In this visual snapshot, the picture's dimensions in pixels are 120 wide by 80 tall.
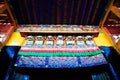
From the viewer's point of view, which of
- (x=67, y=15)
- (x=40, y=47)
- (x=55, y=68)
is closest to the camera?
(x=55, y=68)

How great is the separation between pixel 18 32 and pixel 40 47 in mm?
976

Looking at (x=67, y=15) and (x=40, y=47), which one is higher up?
(x=67, y=15)

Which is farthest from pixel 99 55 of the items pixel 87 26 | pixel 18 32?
pixel 18 32

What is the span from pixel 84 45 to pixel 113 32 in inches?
34.7

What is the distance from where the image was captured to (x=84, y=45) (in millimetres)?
3727

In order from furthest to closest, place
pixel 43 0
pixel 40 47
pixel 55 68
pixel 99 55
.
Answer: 1. pixel 43 0
2. pixel 40 47
3. pixel 99 55
4. pixel 55 68

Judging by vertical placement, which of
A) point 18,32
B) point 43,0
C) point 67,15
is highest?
point 43,0

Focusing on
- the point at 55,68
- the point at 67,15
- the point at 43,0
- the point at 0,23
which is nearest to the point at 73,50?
the point at 55,68

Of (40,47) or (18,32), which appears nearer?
(40,47)

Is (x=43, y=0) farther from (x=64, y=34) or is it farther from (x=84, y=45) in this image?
(x=84, y=45)

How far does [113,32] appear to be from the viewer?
4.02 meters

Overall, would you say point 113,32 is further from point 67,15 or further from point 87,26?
point 67,15

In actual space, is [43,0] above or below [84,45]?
above

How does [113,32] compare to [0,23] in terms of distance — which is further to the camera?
[0,23]
